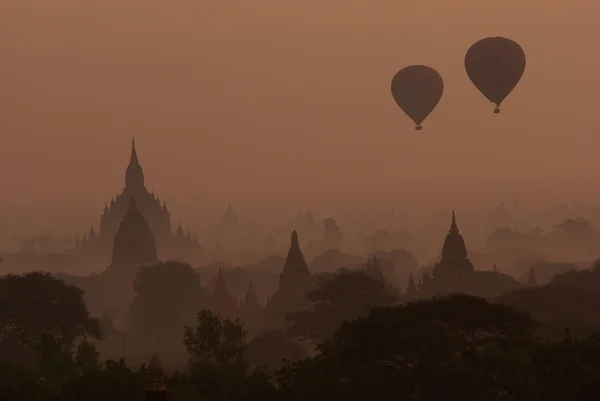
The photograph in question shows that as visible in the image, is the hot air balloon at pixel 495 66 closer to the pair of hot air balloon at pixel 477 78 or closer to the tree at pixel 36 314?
the pair of hot air balloon at pixel 477 78

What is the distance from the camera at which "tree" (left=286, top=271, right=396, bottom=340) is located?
160000 mm

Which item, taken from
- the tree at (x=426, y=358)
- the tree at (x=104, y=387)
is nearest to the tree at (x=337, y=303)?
the tree at (x=426, y=358)

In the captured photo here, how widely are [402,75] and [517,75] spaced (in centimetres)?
1608

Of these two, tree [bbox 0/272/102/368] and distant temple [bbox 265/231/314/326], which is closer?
tree [bbox 0/272/102/368]

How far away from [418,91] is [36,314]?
47.5 m

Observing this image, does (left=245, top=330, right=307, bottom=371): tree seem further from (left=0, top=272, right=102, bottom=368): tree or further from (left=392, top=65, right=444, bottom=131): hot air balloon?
(left=392, top=65, right=444, bottom=131): hot air balloon

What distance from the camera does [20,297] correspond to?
142 metres

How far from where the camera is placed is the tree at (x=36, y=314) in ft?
442

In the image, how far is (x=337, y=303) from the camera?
16175cm

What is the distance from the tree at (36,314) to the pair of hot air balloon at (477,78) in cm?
3461

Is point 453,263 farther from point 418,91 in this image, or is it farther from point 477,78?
point 477,78

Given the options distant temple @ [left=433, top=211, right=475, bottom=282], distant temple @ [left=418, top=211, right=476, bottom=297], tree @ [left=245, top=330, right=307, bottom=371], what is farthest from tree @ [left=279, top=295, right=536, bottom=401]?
distant temple @ [left=433, top=211, right=475, bottom=282]

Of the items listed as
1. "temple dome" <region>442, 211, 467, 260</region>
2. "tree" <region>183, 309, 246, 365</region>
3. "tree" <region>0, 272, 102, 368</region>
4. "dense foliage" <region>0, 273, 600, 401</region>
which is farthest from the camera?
"temple dome" <region>442, 211, 467, 260</region>

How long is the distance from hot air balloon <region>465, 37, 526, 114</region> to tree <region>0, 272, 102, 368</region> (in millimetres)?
41410
